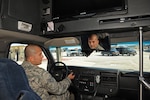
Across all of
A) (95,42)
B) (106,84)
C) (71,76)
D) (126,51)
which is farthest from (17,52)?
(126,51)

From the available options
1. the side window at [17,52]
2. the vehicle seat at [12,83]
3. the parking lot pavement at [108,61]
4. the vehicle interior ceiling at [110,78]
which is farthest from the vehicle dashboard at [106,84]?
the vehicle seat at [12,83]

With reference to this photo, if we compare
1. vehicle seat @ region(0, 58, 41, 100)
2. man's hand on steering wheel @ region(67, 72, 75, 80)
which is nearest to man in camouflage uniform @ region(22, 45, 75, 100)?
man's hand on steering wheel @ region(67, 72, 75, 80)

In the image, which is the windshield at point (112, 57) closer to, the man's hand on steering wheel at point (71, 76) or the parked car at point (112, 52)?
the parked car at point (112, 52)

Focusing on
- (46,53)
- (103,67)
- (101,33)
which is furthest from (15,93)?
(46,53)

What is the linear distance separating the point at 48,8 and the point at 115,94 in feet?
5.03

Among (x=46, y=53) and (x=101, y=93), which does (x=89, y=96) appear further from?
(x=46, y=53)

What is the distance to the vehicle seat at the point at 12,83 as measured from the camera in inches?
33.3

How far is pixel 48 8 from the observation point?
2307 mm

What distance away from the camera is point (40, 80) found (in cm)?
198

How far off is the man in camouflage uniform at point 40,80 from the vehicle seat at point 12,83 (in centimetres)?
105

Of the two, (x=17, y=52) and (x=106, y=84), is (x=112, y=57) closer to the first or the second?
(x=106, y=84)

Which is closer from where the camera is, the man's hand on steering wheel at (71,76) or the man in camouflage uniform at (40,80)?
the man in camouflage uniform at (40,80)

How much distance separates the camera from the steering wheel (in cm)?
257

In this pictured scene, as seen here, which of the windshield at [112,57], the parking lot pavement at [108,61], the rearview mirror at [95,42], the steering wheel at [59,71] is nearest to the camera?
the rearview mirror at [95,42]
